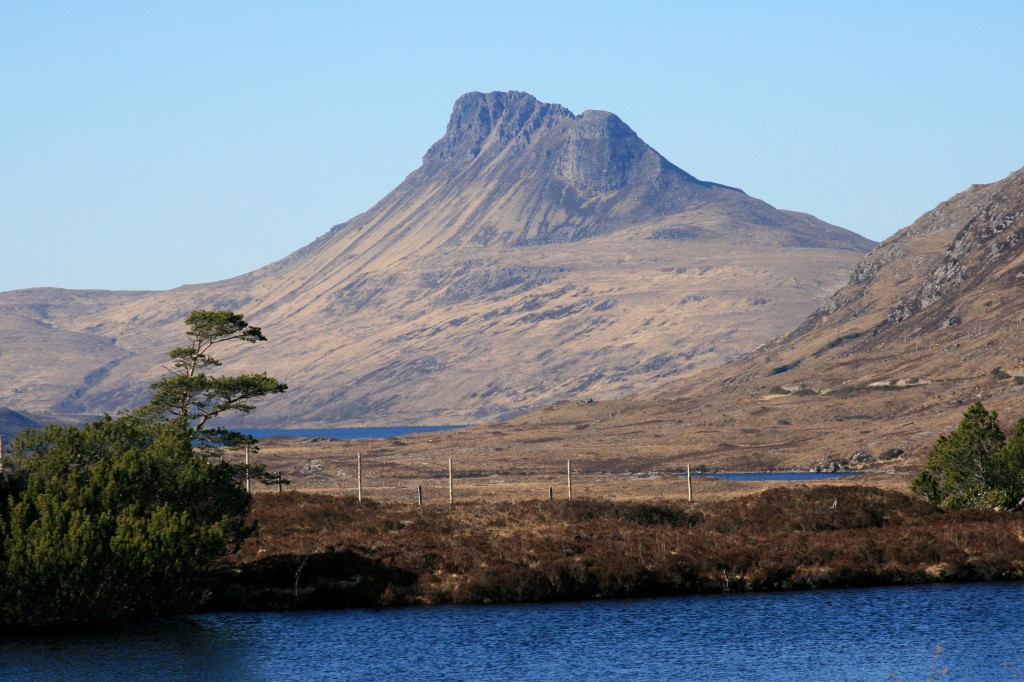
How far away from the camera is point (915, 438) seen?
180000 mm

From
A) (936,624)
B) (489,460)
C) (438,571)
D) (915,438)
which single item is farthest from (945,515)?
(489,460)

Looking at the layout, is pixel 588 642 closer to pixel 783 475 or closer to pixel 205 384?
pixel 205 384

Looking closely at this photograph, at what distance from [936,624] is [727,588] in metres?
11.2

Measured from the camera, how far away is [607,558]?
60531mm

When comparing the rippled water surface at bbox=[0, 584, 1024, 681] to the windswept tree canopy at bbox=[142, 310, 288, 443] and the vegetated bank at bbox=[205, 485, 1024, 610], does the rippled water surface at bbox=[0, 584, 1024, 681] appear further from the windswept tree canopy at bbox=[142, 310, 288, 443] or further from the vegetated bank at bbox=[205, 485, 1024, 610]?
the windswept tree canopy at bbox=[142, 310, 288, 443]

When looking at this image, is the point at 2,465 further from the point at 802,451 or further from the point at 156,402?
the point at 802,451

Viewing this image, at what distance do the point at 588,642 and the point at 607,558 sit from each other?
11.8 m

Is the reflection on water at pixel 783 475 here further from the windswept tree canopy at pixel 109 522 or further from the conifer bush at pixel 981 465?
the windswept tree canopy at pixel 109 522

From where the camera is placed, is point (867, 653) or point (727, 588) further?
point (727, 588)

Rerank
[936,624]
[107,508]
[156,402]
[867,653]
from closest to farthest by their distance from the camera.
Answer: [867,653] → [936,624] → [107,508] → [156,402]

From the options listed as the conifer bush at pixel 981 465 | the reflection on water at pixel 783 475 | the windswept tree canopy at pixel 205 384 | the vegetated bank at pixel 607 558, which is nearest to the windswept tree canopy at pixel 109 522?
the vegetated bank at pixel 607 558

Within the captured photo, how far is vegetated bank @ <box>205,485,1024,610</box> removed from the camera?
58312mm

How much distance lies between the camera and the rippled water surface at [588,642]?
44219mm

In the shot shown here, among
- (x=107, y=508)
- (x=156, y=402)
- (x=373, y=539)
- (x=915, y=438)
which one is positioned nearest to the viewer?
(x=107, y=508)
